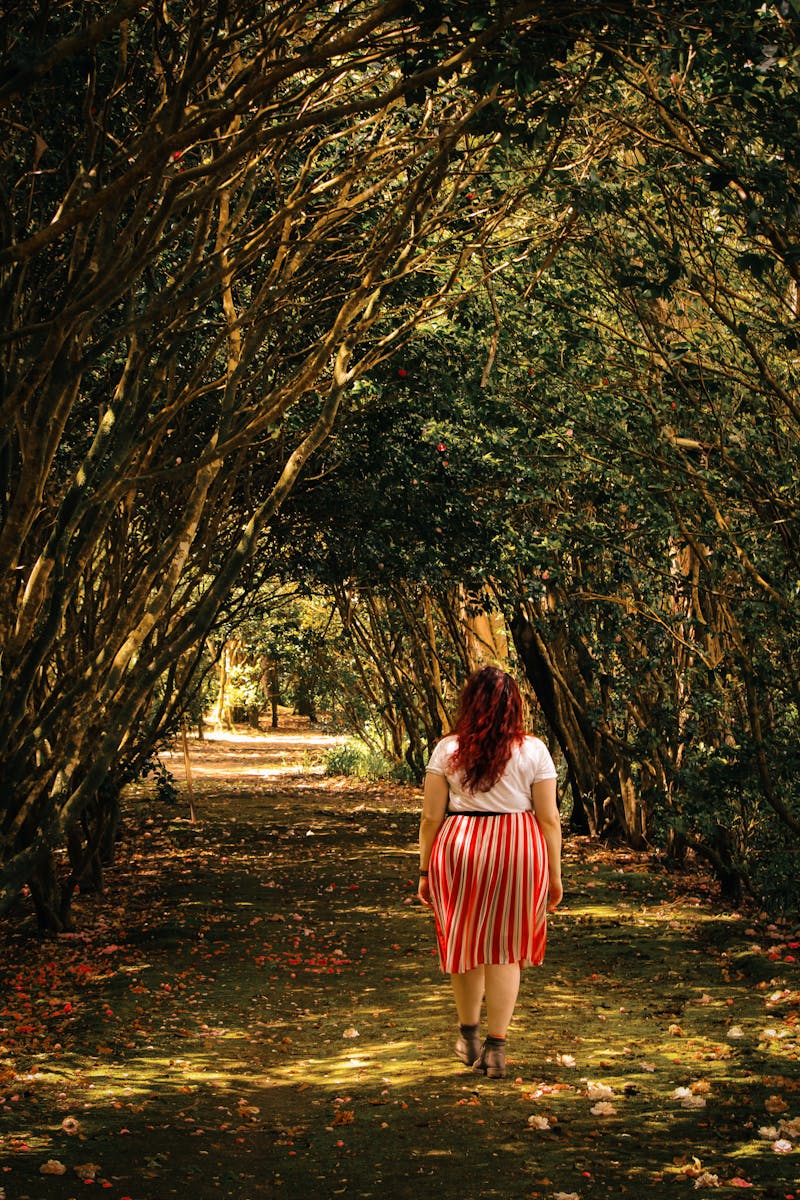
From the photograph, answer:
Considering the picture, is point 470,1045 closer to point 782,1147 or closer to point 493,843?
point 493,843

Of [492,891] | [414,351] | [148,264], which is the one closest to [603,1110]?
[492,891]

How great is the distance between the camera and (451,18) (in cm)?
533

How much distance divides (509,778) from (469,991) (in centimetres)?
107

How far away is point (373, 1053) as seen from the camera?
6.93 metres

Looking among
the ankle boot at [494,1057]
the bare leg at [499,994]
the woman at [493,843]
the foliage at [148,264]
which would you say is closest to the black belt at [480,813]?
the woman at [493,843]

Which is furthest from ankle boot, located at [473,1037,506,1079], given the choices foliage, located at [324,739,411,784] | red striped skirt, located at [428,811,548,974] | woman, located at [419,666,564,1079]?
foliage, located at [324,739,411,784]

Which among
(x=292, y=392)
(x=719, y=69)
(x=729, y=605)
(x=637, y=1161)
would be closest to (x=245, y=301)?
(x=292, y=392)

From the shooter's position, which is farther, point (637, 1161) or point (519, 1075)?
point (519, 1075)

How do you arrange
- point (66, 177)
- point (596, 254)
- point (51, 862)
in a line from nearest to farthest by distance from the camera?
point (66, 177)
point (596, 254)
point (51, 862)

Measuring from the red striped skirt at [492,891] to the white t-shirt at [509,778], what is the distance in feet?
0.19

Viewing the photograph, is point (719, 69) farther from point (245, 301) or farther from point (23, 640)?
point (245, 301)

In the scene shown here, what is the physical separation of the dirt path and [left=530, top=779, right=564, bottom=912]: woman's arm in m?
0.95

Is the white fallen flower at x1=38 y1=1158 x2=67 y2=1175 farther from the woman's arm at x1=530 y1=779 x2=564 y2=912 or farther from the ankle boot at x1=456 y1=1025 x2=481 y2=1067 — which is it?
the woman's arm at x1=530 y1=779 x2=564 y2=912

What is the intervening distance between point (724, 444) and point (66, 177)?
15.4 feet
